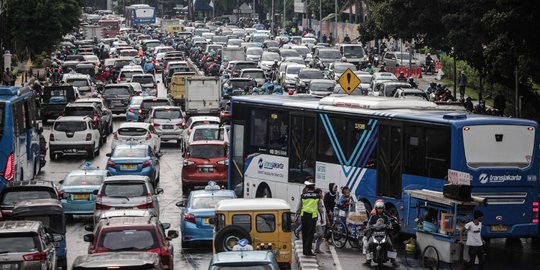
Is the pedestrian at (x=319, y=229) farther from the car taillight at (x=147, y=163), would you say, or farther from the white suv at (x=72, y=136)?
the white suv at (x=72, y=136)

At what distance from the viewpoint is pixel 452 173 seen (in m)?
26.9

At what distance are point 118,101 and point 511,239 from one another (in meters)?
34.2

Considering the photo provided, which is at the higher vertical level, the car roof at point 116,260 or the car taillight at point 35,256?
the car roof at point 116,260

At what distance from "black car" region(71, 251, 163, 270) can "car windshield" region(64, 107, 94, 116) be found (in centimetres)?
3132

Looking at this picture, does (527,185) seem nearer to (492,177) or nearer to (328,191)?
(492,177)

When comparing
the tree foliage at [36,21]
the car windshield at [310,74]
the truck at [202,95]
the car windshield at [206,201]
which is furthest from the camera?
the tree foliage at [36,21]

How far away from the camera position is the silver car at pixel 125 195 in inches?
1179

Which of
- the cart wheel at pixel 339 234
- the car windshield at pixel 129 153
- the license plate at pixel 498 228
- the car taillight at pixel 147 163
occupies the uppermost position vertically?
the car windshield at pixel 129 153

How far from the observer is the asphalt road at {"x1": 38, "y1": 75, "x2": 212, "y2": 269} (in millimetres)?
28062

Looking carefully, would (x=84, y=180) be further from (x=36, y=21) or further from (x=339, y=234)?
(x=36, y=21)

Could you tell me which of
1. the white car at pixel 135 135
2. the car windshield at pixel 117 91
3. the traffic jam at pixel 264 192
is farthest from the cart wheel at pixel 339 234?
the car windshield at pixel 117 91

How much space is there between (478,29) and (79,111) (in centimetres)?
1545

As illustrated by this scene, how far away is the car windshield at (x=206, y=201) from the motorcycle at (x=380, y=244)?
3.95 meters

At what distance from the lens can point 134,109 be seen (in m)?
56.9
